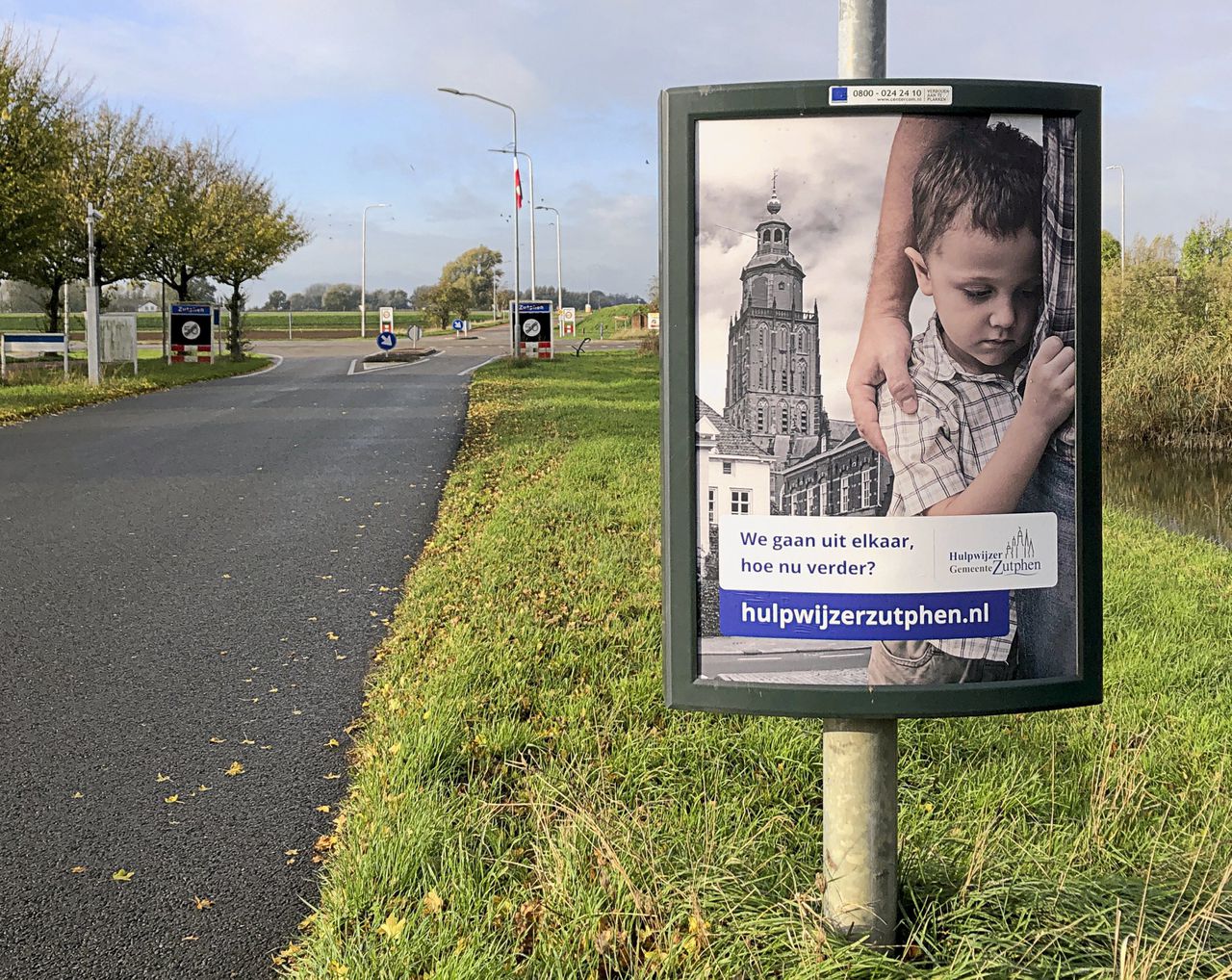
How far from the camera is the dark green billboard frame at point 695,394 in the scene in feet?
8.90

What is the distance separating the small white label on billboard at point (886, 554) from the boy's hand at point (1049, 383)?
0.22 metres

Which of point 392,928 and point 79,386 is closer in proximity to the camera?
point 392,928

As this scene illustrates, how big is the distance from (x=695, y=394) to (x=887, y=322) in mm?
451

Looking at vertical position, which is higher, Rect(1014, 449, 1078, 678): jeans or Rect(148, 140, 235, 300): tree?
Rect(148, 140, 235, 300): tree

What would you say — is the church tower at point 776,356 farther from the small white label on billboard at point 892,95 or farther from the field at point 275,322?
the field at point 275,322

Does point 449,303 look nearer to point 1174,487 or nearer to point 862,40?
point 1174,487

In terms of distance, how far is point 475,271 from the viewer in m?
97.4

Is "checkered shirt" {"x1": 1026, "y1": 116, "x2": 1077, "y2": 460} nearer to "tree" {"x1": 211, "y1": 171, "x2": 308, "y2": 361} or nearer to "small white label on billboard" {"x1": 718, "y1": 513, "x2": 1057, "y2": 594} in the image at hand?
"small white label on billboard" {"x1": 718, "y1": 513, "x2": 1057, "y2": 594}

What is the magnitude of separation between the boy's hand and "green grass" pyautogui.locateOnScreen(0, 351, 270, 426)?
727 inches

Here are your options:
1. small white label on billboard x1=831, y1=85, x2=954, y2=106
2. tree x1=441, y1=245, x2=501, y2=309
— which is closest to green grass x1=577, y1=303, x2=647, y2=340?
tree x1=441, y1=245, x2=501, y2=309

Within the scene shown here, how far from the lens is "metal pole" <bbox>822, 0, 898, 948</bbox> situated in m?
2.98

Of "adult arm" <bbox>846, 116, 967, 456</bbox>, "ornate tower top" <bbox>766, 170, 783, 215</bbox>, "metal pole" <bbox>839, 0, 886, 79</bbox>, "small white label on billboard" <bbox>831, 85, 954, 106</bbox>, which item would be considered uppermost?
"metal pole" <bbox>839, 0, 886, 79</bbox>

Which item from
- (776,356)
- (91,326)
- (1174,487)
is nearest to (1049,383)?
(776,356)

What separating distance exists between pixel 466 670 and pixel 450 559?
2.96 m
